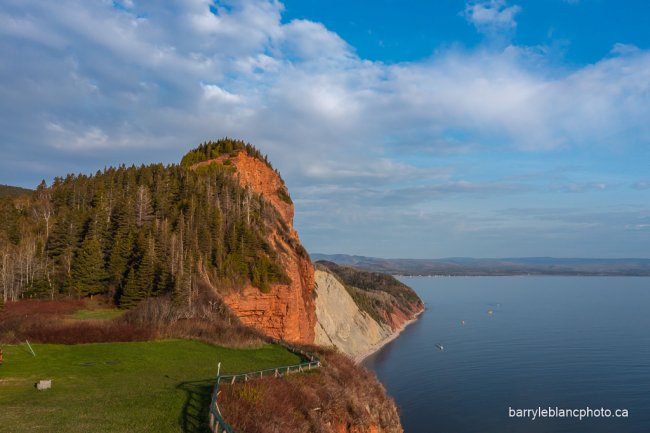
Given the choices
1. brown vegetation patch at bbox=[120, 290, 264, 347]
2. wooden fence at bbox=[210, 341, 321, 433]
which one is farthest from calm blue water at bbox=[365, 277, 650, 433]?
brown vegetation patch at bbox=[120, 290, 264, 347]

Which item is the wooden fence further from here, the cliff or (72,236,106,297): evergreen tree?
the cliff

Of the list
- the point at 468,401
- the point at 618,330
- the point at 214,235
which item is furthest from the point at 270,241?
the point at 618,330

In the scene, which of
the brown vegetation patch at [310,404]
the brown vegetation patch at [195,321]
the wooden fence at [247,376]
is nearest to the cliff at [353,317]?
the brown vegetation patch at [195,321]

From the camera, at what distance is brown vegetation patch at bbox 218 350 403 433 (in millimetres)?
16234

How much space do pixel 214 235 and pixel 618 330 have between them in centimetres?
9233

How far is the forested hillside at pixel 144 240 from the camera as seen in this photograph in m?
42.8

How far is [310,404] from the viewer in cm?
1994

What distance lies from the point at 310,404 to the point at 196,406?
5.45m

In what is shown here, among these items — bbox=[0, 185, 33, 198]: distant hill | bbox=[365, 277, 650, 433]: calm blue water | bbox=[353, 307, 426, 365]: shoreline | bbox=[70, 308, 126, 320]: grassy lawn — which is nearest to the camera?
bbox=[70, 308, 126, 320]: grassy lawn

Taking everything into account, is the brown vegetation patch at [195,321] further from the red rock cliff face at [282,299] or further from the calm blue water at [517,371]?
the calm blue water at [517,371]

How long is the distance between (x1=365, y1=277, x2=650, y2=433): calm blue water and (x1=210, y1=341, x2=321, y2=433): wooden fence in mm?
23360

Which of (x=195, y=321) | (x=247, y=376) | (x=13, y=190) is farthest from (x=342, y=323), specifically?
(x=13, y=190)

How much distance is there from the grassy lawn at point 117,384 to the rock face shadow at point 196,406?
0.03 m

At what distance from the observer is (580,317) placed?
119375 mm
